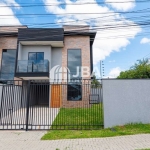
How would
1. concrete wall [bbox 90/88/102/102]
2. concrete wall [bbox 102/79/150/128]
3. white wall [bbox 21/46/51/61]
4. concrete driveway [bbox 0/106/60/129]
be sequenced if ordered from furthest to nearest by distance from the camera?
white wall [bbox 21/46/51/61] → concrete wall [bbox 90/88/102/102] → concrete driveway [bbox 0/106/60/129] → concrete wall [bbox 102/79/150/128]

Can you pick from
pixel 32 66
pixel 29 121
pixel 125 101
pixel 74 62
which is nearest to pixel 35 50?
pixel 32 66

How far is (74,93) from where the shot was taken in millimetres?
16641

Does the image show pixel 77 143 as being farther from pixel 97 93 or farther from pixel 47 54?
pixel 47 54

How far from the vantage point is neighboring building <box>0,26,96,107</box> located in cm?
1709

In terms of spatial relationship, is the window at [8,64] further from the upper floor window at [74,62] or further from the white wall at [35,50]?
the upper floor window at [74,62]

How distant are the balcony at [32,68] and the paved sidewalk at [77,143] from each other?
10426mm

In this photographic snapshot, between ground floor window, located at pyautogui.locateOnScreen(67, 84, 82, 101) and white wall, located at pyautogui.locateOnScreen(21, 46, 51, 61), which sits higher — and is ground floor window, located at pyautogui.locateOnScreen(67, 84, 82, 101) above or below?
below

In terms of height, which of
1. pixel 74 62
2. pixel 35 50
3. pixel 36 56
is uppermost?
pixel 35 50

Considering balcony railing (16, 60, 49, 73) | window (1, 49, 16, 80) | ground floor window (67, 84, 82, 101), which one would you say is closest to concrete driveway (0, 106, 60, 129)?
ground floor window (67, 84, 82, 101)

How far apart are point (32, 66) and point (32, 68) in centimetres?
20

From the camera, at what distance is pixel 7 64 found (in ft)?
60.6

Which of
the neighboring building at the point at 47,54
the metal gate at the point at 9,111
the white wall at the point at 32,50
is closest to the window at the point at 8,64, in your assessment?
the neighboring building at the point at 47,54

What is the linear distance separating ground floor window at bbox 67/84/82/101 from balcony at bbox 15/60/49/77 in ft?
9.01

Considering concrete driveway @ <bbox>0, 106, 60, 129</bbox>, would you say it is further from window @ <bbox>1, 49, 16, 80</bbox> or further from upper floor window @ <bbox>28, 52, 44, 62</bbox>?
upper floor window @ <bbox>28, 52, 44, 62</bbox>
